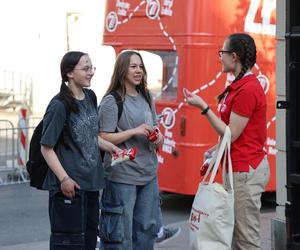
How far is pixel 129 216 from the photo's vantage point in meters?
5.29

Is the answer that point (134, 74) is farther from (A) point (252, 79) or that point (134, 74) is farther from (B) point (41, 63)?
(B) point (41, 63)

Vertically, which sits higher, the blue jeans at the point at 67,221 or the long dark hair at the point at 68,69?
the long dark hair at the point at 68,69

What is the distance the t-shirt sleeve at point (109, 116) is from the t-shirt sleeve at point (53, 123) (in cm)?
45

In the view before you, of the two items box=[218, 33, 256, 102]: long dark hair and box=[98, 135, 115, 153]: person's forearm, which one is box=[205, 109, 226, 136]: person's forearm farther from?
box=[98, 135, 115, 153]: person's forearm

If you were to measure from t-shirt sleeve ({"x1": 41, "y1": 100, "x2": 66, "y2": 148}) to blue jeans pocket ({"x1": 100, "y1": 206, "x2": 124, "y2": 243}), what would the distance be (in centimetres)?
74

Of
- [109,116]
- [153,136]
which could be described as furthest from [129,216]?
[109,116]

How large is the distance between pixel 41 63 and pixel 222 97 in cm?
1781

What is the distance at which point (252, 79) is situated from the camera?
4.69m

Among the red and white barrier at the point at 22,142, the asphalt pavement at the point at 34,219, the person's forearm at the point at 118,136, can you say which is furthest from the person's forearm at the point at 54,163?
the red and white barrier at the point at 22,142

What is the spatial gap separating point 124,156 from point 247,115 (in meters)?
0.97

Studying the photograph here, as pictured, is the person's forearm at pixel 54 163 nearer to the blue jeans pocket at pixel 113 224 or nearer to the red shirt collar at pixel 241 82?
the blue jeans pocket at pixel 113 224

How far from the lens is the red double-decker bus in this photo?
28.2ft

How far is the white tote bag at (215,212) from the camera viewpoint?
4.44 metres

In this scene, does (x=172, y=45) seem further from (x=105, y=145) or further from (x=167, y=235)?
(x=105, y=145)
